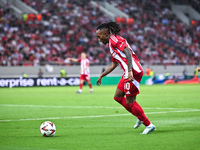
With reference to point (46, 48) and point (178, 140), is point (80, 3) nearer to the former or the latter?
point (46, 48)

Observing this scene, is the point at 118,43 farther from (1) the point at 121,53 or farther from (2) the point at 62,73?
(2) the point at 62,73

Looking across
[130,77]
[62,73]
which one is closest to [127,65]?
[130,77]

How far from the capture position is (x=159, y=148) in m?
5.86

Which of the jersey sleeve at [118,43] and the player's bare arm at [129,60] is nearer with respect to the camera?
the player's bare arm at [129,60]

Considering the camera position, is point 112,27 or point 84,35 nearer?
point 112,27

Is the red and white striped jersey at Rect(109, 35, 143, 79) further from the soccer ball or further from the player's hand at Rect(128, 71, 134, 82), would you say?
the soccer ball

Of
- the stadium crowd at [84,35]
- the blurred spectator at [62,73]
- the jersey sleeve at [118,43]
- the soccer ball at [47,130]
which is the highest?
the stadium crowd at [84,35]

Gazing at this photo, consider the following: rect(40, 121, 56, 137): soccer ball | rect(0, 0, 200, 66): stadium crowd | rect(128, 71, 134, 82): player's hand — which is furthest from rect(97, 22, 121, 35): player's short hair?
rect(0, 0, 200, 66): stadium crowd

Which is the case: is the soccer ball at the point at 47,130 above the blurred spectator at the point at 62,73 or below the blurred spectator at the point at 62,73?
below

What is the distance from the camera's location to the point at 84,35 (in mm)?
44094

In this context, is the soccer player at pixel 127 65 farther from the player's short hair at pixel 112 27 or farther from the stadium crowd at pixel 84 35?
the stadium crowd at pixel 84 35

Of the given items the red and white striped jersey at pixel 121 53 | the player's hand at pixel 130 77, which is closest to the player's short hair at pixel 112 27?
the red and white striped jersey at pixel 121 53

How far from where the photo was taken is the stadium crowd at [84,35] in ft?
127

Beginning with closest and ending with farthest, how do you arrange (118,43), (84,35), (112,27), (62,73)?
(118,43), (112,27), (62,73), (84,35)
